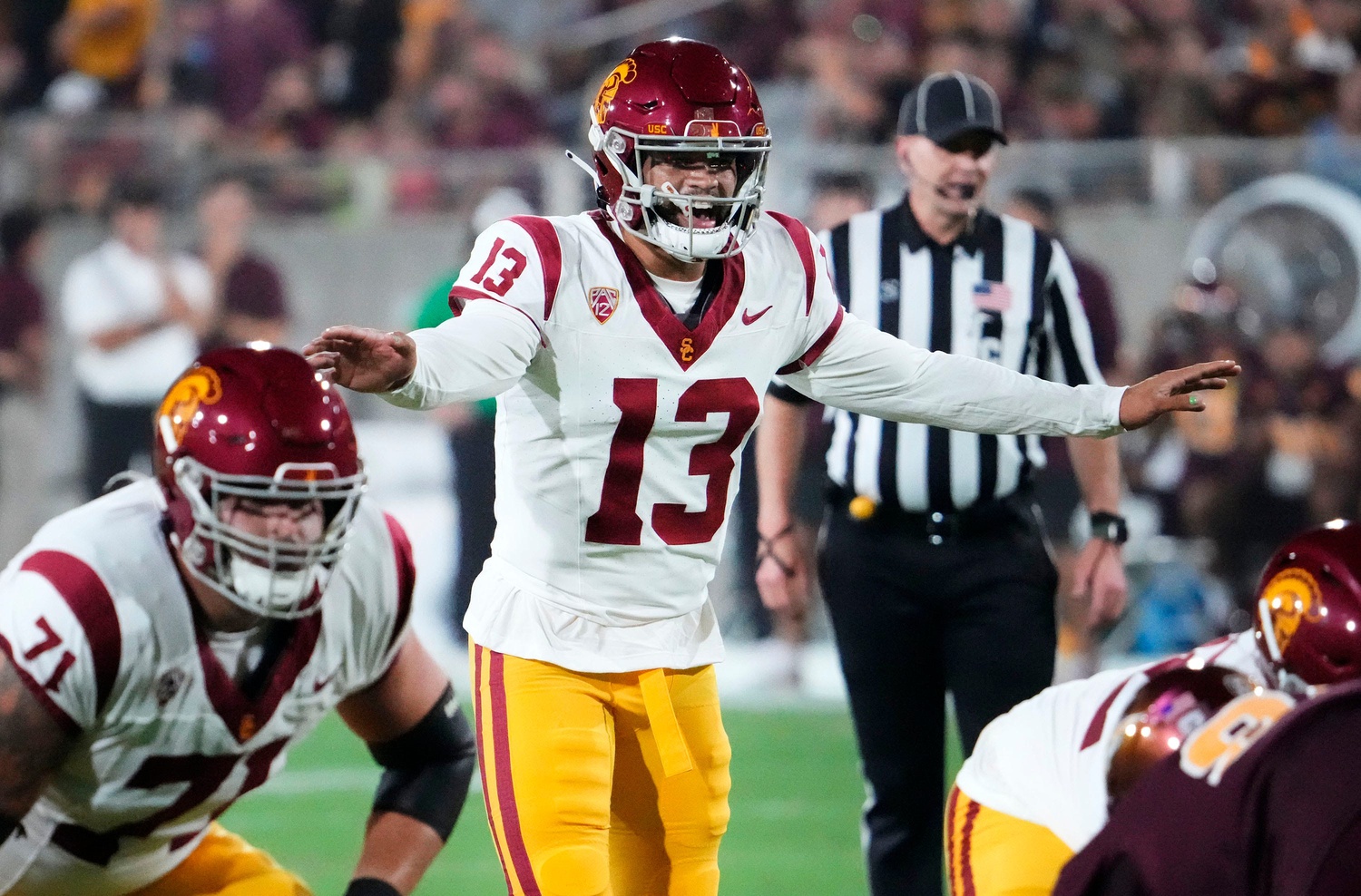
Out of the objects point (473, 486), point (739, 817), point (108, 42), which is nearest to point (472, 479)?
point (473, 486)

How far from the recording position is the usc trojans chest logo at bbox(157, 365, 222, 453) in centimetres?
245

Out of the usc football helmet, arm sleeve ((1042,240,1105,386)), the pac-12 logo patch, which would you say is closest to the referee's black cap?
arm sleeve ((1042,240,1105,386))

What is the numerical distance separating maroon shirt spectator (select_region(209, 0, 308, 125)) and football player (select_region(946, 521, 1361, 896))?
23.9ft

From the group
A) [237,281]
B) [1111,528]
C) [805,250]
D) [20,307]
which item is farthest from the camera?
[20,307]

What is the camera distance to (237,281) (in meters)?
7.74

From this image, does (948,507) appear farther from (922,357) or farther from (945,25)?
(945,25)

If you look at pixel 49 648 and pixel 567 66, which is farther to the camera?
pixel 567 66

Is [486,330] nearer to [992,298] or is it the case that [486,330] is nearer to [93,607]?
[93,607]

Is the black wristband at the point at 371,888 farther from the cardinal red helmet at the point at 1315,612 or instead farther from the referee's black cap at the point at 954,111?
the referee's black cap at the point at 954,111

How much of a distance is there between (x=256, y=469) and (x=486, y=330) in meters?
0.41

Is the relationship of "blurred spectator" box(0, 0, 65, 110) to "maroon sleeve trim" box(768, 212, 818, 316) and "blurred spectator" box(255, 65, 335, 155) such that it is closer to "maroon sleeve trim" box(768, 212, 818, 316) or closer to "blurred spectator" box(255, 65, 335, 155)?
"blurred spectator" box(255, 65, 335, 155)

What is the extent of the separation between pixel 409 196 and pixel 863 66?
226 centimetres

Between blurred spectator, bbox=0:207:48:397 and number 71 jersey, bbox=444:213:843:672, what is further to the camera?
blurred spectator, bbox=0:207:48:397

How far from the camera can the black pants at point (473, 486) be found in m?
7.08
